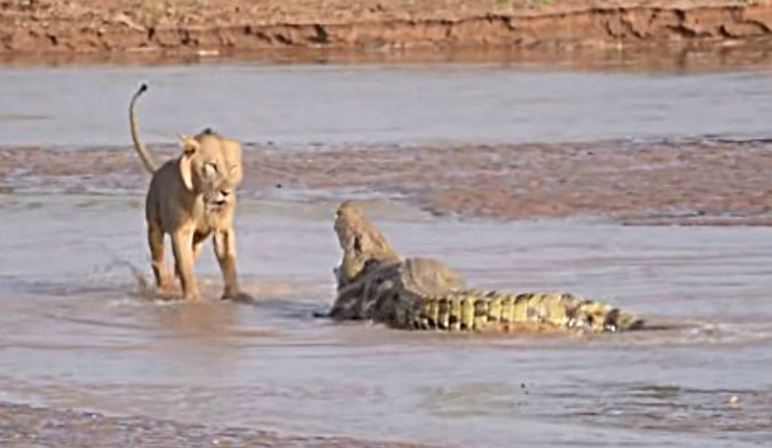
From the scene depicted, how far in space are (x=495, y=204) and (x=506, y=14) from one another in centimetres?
1300

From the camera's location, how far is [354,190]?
16.7m

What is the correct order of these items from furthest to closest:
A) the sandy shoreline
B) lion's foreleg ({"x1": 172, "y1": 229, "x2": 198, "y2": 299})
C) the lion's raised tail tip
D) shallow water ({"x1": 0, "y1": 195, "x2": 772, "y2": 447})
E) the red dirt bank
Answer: the red dirt bank
the sandy shoreline
lion's foreleg ({"x1": 172, "y1": 229, "x2": 198, "y2": 299})
the lion's raised tail tip
shallow water ({"x1": 0, "y1": 195, "x2": 772, "y2": 447})

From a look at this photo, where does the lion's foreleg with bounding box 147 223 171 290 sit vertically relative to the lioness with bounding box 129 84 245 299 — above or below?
below

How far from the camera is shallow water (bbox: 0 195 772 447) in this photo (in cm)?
850

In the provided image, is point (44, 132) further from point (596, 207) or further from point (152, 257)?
point (152, 257)

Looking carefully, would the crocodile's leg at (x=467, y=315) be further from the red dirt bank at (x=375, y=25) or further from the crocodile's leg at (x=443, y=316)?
the red dirt bank at (x=375, y=25)

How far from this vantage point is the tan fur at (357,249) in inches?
452

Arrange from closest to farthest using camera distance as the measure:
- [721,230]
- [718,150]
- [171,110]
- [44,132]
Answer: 1. [721,230]
2. [718,150]
3. [44,132]
4. [171,110]

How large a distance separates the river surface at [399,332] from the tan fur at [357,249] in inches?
10.5

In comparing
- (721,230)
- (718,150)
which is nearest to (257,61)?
(718,150)

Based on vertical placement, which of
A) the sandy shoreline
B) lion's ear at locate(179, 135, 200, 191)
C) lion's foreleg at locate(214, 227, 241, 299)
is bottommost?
the sandy shoreline

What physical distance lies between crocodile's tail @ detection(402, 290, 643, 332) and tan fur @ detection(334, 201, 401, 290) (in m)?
0.75

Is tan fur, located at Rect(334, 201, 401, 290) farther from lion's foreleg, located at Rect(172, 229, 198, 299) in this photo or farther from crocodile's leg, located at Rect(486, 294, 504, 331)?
crocodile's leg, located at Rect(486, 294, 504, 331)

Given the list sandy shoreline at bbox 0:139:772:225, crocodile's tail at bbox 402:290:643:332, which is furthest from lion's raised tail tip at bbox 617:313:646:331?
sandy shoreline at bbox 0:139:772:225
